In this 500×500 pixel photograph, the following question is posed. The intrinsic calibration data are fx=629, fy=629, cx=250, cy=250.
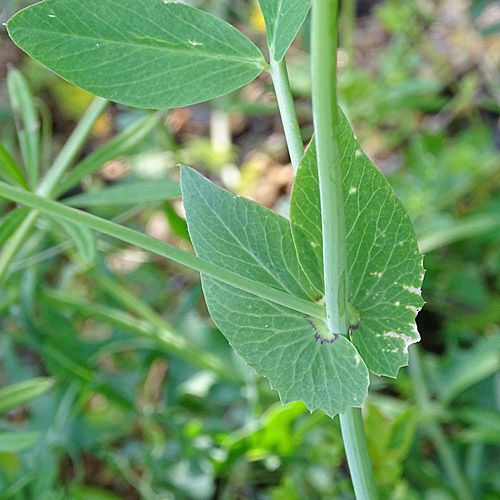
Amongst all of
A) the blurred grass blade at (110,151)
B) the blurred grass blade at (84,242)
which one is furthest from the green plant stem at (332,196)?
the blurred grass blade at (110,151)

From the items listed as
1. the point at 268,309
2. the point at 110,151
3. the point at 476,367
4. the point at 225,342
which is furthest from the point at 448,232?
the point at 268,309

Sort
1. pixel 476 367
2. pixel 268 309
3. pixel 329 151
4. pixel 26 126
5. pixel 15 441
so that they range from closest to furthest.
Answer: pixel 329 151 < pixel 268 309 < pixel 15 441 < pixel 26 126 < pixel 476 367

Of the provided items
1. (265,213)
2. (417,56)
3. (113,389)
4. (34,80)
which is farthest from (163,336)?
(34,80)

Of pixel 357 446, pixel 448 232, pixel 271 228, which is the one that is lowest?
pixel 357 446

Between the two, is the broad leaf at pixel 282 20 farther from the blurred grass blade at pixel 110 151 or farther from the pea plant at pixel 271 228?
the blurred grass blade at pixel 110 151

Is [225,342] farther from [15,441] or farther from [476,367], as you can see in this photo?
[15,441]

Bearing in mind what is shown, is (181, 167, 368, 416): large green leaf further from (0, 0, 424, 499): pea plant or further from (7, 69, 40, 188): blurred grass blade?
(7, 69, 40, 188): blurred grass blade
